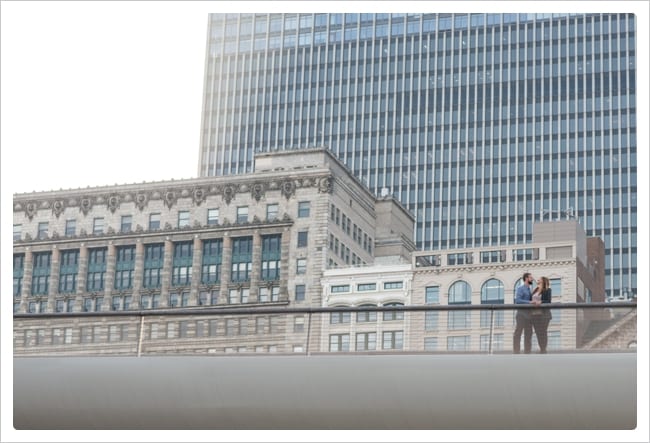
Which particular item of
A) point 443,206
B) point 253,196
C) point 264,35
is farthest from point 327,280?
point 264,35

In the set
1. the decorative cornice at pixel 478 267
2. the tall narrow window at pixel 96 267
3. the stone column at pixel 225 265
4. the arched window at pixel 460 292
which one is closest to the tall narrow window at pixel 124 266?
the tall narrow window at pixel 96 267

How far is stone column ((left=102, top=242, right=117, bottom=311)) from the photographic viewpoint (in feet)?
486

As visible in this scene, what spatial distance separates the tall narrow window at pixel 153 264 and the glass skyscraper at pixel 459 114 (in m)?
36.1

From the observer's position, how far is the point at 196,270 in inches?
5832

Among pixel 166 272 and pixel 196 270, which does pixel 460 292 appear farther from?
pixel 166 272

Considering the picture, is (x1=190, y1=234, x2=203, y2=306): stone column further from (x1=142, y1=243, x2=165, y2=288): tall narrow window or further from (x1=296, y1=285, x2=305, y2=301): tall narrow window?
(x1=296, y1=285, x2=305, y2=301): tall narrow window

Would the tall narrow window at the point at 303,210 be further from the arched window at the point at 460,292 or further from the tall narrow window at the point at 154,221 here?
the arched window at the point at 460,292

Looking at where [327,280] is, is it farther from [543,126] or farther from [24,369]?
[24,369]

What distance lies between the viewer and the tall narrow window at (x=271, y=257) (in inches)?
5768

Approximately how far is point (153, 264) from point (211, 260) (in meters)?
6.93

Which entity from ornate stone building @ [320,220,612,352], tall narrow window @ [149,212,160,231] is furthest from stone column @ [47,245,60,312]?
ornate stone building @ [320,220,612,352]

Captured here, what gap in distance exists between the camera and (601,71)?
573 ft

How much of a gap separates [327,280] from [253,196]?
46.8 feet

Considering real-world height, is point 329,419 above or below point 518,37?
below
